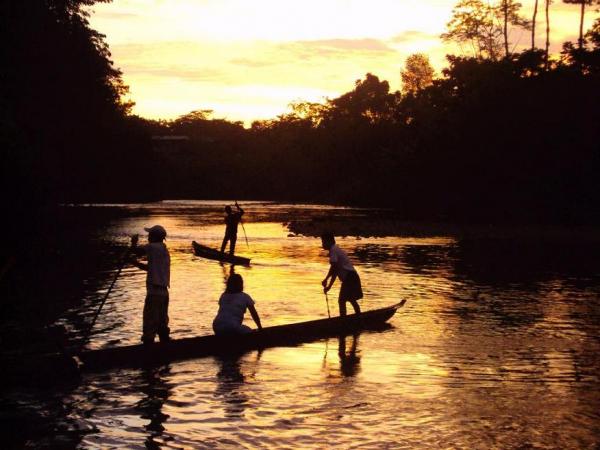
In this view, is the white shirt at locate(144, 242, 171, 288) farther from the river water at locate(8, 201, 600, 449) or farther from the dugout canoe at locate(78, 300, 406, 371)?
the river water at locate(8, 201, 600, 449)

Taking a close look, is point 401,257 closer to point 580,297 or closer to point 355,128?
point 580,297

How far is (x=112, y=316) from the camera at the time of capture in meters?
18.0

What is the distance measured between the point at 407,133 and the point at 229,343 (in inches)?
3467

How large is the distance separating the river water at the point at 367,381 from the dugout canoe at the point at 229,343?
0.25 m

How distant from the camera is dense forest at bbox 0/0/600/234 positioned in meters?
36.2

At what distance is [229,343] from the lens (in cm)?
1405

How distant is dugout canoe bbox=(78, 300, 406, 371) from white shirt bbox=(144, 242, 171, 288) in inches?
37.1

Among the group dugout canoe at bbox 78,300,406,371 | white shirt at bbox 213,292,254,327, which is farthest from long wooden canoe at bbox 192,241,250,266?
white shirt at bbox 213,292,254,327

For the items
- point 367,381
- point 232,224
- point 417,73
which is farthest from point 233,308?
point 417,73

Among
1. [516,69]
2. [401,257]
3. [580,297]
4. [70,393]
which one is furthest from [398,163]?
[70,393]

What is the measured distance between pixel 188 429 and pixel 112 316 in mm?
8889

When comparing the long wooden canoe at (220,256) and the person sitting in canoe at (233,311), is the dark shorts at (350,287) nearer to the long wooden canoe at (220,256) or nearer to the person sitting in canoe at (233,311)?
the person sitting in canoe at (233,311)

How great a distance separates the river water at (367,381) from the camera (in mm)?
9383

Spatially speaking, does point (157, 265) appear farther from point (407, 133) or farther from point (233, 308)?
point (407, 133)
